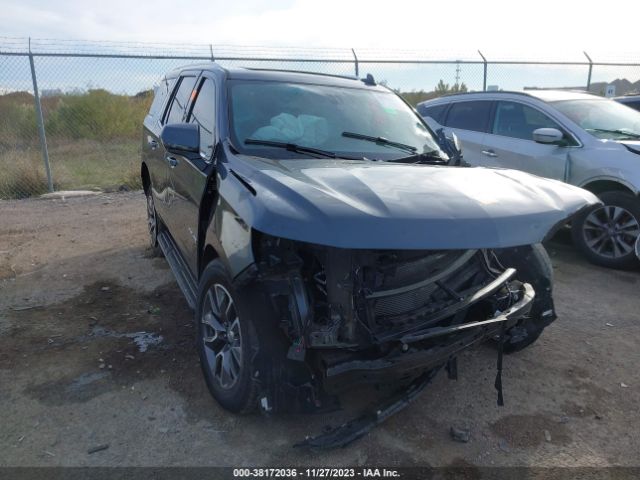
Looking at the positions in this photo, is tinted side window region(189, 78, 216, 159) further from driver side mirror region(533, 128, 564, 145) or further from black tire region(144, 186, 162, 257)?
driver side mirror region(533, 128, 564, 145)

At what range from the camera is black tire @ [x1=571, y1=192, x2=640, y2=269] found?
213 inches

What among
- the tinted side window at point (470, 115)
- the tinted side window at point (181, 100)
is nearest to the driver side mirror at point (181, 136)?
the tinted side window at point (181, 100)

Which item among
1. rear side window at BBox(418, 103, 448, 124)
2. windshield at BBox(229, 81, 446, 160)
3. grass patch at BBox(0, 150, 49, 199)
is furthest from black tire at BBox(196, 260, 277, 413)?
grass patch at BBox(0, 150, 49, 199)

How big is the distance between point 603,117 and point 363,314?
199 inches

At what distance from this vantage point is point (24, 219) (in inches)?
311

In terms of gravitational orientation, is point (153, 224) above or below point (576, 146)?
below

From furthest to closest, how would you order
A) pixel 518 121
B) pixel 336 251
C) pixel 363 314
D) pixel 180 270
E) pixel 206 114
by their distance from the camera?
pixel 518 121, pixel 180 270, pixel 206 114, pixel 363 314, pixel 336 251

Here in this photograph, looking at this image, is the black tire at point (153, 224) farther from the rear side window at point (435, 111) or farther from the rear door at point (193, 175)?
the rear side window at point (435, 111)

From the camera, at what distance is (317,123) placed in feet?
12.2

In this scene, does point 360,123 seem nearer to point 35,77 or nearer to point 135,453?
point 135,453

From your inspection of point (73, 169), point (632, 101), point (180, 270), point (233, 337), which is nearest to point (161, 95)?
point (180, 270)

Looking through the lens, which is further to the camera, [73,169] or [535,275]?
[73,169]

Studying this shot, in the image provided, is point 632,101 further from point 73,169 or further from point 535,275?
point 73,169

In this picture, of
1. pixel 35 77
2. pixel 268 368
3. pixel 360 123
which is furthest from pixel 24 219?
pixel 268 368
